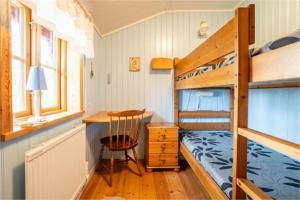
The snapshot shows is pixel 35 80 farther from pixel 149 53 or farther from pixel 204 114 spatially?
pixel 204 114

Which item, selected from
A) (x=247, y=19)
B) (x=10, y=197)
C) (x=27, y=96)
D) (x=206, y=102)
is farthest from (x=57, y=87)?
(x=206, y=102)

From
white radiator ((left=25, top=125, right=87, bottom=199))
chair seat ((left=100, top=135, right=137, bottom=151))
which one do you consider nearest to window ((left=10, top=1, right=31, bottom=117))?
white radiator ((left=25, top=125, right=87, bottom=199))

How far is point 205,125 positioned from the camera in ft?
9.83

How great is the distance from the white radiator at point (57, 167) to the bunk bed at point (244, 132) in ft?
3.44

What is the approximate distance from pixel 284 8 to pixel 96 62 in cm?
226

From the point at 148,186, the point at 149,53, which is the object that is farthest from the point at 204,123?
the point at 149,53

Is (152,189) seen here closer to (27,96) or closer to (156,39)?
(27,96)

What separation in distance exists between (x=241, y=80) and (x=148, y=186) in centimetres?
177

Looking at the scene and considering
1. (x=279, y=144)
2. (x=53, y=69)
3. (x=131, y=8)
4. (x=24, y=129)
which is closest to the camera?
(x=279, y=144)

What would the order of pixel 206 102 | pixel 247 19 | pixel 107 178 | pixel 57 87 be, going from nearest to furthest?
pixel 247 19, pixel 57 87, pixel 107 178, pixel 206 102

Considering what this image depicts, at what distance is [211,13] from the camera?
10.4 ft

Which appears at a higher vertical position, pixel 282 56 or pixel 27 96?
pixel 282 56

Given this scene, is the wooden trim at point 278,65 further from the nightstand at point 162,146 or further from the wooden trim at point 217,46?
the nightstand at point 162,146

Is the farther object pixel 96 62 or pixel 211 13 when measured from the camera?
pixel 211 13
